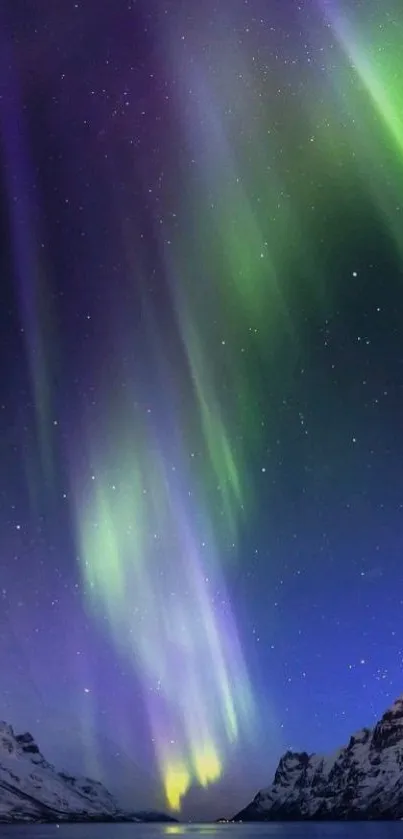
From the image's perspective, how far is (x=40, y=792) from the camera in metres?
166

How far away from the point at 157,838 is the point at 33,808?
284 ft

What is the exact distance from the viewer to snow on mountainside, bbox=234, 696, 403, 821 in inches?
6629

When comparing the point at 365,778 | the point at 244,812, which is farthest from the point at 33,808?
the point at 365,778

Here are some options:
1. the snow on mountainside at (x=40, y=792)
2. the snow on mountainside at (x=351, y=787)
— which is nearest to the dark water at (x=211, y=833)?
the snow on mountainside at (x=40, y=792)

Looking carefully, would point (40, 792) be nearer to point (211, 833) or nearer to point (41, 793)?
point (41, 793)

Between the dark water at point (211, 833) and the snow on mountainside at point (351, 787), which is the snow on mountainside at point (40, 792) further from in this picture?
the dark water at point (211, 833)

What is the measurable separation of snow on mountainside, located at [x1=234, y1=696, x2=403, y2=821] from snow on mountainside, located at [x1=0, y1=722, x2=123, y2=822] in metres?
38.7

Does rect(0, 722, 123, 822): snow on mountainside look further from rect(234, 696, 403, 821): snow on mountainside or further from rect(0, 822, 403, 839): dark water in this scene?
rect(0, 822, 403, 839): dark water

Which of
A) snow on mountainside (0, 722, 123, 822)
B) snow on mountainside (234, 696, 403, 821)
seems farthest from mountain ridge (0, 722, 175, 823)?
snow on mountainside (234, 696, 403, 821)

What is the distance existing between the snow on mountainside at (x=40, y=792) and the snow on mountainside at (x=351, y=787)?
127ft

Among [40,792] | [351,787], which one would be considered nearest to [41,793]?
[40,792]

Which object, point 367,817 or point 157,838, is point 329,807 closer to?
point 367,817

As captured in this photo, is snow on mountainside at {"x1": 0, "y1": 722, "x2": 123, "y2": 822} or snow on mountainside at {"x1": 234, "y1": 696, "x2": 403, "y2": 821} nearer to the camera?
snow on mountainside at {"x1": 0, "y1": 722, "x2": 123, "y2": 822}

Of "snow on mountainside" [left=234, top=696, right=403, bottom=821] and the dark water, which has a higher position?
"snow on mountainside" [left=234, top=696, right=403, bottom=821]
